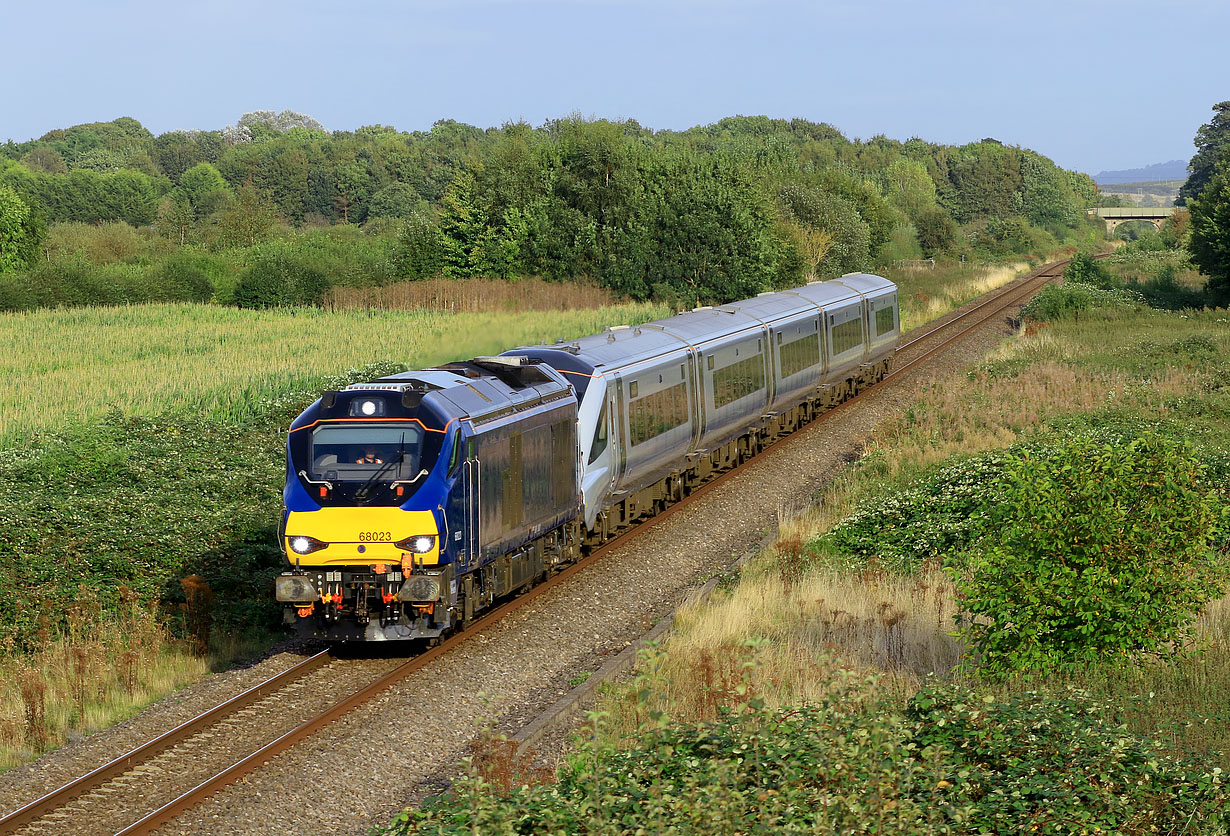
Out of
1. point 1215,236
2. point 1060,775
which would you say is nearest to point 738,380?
point 1060,775

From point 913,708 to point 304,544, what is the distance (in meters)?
7.09

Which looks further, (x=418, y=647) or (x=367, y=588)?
(x=418, y=647)

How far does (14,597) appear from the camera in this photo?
15.4 m

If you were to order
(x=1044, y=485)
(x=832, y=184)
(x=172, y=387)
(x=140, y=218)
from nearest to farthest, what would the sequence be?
(x=1044, y=485), (x=172, y=387), (x=832, y=184), (x=140, y=218)

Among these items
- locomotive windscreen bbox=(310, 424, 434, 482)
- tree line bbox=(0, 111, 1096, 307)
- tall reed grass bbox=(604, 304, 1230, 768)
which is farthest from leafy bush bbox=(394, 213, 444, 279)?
locomotive windscreen bbox=(310, 424, 434, 482)

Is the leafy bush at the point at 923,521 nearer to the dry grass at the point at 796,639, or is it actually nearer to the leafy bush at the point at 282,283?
the dry grass at the point at 796,639

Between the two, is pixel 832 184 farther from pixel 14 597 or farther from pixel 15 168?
pixel 15 168

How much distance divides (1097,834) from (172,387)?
26.8 m

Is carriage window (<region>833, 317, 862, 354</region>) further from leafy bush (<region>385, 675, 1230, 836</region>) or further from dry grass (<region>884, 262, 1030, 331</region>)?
leafy bush (<region>385, 675, 1230, 836</region>)

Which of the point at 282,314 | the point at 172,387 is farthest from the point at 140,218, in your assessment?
the point at 172,387

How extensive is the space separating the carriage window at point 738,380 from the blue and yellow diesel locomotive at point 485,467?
0.22 feet

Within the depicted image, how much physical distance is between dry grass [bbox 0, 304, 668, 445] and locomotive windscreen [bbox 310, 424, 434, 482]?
13983 mm

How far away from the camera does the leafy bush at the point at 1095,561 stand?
412 inches

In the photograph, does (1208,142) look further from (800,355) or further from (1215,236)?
(800,355)
